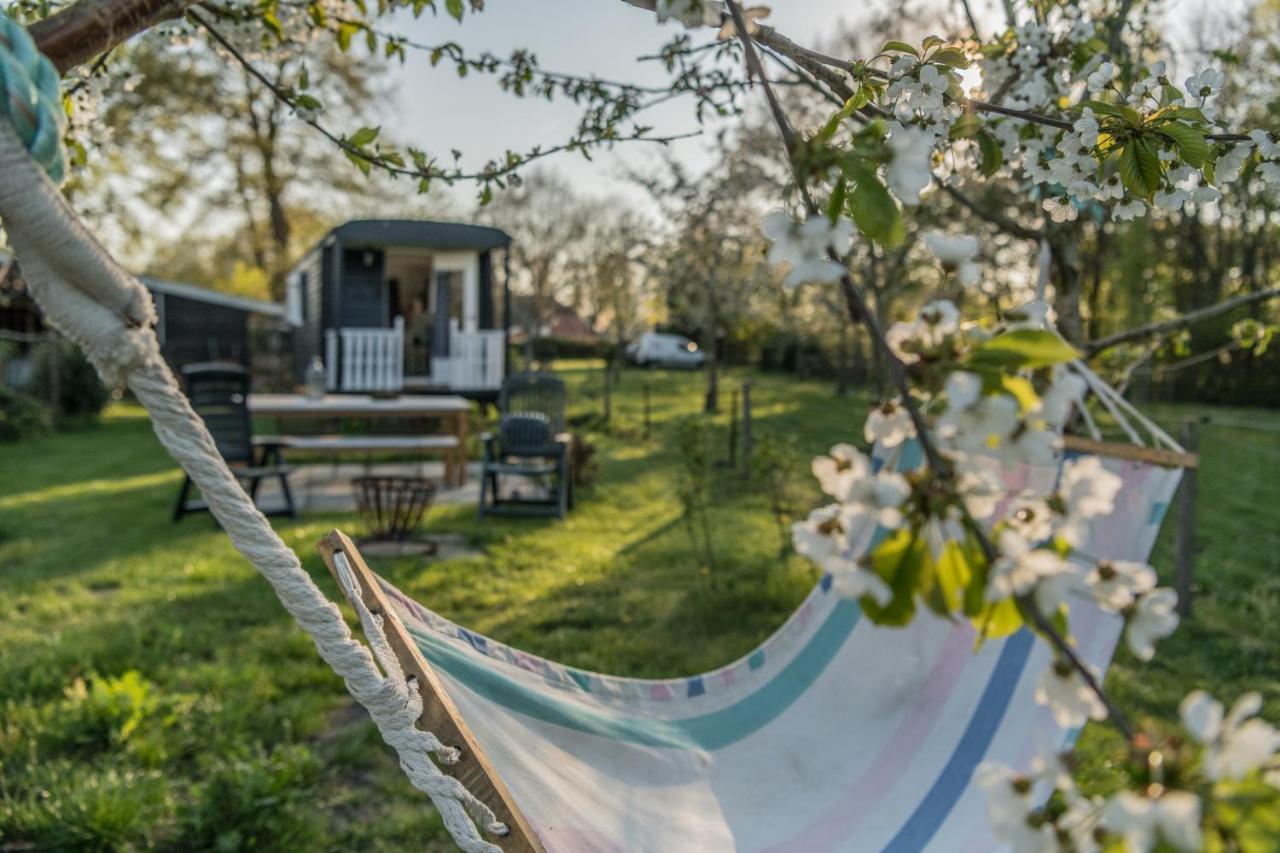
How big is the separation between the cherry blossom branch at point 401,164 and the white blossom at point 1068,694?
5.47 feet

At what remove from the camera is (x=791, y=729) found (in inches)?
86.7

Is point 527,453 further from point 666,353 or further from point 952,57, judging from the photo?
point 666,353

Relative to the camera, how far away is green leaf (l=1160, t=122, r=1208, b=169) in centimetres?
113

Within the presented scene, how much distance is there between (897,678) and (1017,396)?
6.21 feet

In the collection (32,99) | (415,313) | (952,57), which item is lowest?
(32,99)

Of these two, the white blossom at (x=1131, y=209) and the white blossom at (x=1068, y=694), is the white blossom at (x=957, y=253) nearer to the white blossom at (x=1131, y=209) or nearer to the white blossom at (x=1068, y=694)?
the white blossom at (x=1068, y=694)

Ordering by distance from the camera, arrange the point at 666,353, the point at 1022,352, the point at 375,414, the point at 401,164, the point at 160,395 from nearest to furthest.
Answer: the point at 1022,352
the point at 160,395
the point at 401,164
the point at 375,414
the point at 666,353

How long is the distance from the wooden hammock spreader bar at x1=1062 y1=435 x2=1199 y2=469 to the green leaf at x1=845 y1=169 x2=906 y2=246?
1750 millimetres

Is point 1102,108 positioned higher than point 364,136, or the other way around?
point 364,136

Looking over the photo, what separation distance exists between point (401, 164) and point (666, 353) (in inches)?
1014

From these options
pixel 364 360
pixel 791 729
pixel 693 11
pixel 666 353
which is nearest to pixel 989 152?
pixel 693 11

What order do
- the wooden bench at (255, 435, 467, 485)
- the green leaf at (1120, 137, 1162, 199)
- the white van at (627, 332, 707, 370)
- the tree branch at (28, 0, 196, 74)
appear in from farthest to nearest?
the white van at (627, 332, 707, 370) < the wooden bench at (255, 435, 467, 485) < the green leaf at (1120, 137, 1162, 199) < the tree branch at (28, 0, 196, 74)

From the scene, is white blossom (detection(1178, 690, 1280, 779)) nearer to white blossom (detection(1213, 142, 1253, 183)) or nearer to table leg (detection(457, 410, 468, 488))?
white blossom (detection(1213, 142, 1253, 183))

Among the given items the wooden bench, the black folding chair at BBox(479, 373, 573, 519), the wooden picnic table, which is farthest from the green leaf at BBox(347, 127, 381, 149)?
the wooden picnic table
